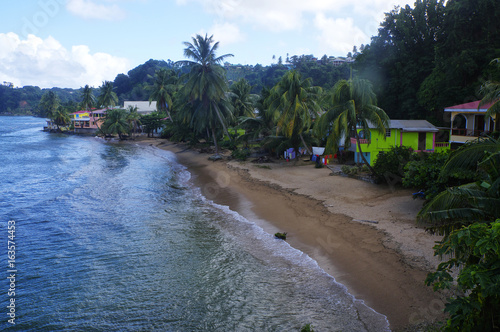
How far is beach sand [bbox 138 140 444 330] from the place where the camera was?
386 inches

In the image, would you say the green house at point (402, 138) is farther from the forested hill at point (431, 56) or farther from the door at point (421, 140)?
the forested hill at point (431, 56)

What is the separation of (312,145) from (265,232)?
17.2 m

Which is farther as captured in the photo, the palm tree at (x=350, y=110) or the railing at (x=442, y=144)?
the railing at (x=442, y=144)

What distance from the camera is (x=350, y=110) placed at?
70.4 feet

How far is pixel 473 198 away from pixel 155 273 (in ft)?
31.2

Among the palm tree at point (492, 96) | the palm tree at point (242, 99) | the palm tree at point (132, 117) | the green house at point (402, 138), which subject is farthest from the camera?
the palm tree at point (132, 117)

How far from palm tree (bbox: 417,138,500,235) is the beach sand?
233cm

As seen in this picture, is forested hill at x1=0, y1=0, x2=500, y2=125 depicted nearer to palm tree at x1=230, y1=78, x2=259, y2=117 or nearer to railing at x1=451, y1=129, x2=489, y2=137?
railing at x1=451, y1=129, x2=489, y2=137

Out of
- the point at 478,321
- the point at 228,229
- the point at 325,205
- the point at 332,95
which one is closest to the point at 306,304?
the point at 478,321

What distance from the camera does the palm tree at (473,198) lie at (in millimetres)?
7715

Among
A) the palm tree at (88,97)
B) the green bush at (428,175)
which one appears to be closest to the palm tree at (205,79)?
the green bush at (428,175)

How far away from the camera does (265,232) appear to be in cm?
1556

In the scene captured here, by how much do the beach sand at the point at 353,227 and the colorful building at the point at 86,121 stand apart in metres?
66.8

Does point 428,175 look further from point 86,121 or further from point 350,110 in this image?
point 86,121
